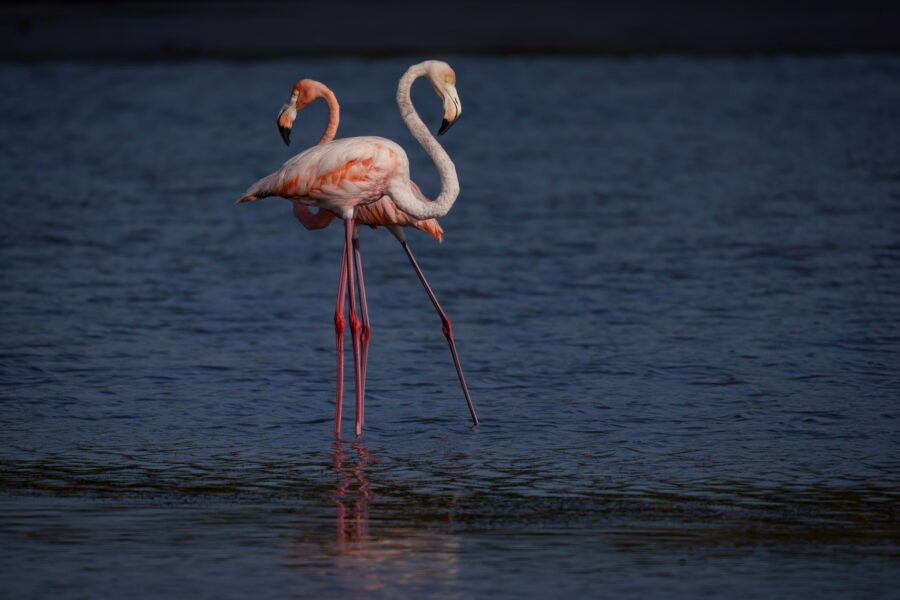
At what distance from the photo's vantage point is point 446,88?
8062mm

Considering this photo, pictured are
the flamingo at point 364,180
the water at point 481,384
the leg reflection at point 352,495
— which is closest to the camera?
the water at point 481,384

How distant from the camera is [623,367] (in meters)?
9.44

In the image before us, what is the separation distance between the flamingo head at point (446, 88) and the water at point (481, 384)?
1638mm

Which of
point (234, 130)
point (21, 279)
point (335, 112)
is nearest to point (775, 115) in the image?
point (234, 130)

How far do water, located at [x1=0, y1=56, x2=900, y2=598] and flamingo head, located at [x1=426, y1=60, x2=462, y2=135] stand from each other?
164cm

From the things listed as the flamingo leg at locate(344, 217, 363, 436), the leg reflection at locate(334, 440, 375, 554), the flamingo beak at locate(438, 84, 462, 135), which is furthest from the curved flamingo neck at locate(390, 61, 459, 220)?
the leg reflection at locate(334, 440, 375, 554)

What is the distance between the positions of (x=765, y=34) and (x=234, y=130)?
45.3ft

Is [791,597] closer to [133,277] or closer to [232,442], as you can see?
[232,442]

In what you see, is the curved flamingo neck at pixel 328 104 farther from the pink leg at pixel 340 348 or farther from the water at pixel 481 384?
the water at pixel 481 384

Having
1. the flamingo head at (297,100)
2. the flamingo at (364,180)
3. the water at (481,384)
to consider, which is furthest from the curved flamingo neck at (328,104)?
the water at (481,384)

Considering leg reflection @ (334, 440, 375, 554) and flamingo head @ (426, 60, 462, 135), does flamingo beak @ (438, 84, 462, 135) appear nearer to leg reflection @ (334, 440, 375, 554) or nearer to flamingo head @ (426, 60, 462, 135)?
flamingo head @ (426, 60, 462, 135)

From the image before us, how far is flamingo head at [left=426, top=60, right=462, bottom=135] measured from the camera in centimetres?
799

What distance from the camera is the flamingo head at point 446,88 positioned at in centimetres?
799

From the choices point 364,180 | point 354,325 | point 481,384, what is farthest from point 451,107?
point 481,384
